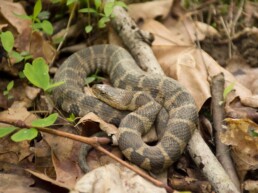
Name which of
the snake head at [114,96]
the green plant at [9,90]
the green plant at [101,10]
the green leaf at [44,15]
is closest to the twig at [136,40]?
the green plant at [101,10]

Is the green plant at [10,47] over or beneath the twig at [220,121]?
over

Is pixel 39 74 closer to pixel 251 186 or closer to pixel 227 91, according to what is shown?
pixel 227 91

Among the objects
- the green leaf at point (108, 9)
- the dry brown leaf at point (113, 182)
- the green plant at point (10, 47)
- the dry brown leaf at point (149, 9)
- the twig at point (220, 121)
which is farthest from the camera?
the dry brown leaf at point (149, 9)

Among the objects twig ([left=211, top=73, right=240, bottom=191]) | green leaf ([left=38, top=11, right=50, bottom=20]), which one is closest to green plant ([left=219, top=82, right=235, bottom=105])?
twig ([left=211, top=73, right=240, bottom=191])

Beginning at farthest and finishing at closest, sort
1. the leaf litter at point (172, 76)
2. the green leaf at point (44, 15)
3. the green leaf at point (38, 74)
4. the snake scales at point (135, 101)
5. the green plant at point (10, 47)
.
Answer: the green leaf at point (44, 15)
the green plant at point (10, 47)
the snake scales at point (135, 101)
the leaf litter at point (172, 76)
the green leaf at point (38, 74)

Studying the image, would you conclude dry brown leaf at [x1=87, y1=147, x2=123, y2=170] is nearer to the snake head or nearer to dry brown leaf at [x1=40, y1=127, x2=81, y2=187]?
dry brown leaf at [x1=40, y1=127, x2=81, y2=187]

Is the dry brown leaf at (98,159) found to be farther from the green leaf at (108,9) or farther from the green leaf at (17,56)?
the green leaf at (108,9)


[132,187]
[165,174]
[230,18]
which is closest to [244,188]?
[165,174]
